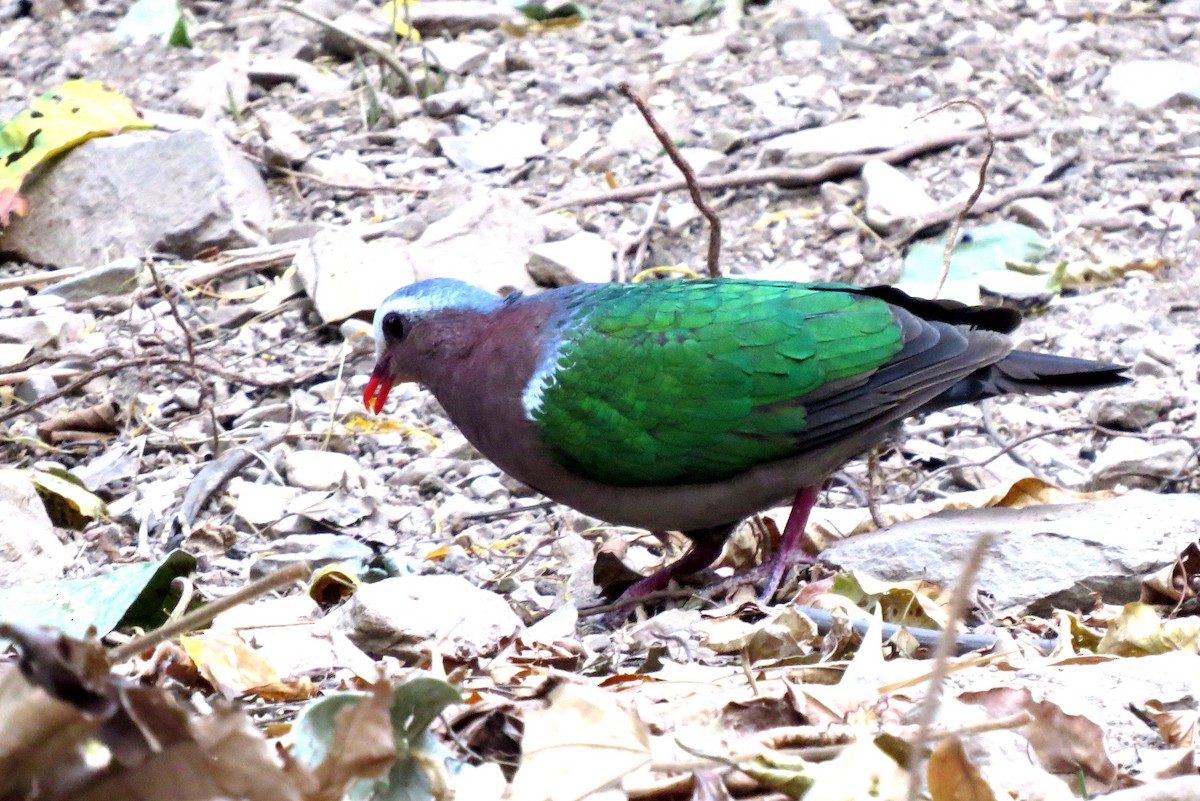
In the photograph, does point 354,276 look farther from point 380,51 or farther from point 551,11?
point 551,11

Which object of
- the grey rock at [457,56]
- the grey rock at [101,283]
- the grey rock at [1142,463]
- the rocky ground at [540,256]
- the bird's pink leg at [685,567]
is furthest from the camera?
the grey rock at [457,56]

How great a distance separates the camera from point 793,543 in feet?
13.6

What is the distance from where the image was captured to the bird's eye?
4426mm

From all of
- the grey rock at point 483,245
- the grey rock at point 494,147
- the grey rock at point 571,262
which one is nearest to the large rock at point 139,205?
the grey rock at point 483,245

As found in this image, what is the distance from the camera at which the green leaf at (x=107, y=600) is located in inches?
135

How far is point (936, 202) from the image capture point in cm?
649

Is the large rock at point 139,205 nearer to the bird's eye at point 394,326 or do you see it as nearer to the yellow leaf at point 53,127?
the yellow leaf at point 53,127

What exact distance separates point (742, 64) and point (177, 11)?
3009mm

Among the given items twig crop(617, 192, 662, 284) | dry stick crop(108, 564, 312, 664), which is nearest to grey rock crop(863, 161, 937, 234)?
twig crop(617, 192, 662, 284)

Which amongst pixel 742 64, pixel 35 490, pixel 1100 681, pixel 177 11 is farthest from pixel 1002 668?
pixel 177 11

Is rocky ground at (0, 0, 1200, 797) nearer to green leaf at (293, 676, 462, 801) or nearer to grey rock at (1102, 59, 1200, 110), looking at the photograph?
grey rock at (1102, 59, 1200, 110)

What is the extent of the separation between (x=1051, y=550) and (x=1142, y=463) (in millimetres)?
952

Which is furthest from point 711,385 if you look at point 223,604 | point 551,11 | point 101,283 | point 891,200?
point 551,11

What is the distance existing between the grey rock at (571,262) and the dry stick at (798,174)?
427mm
